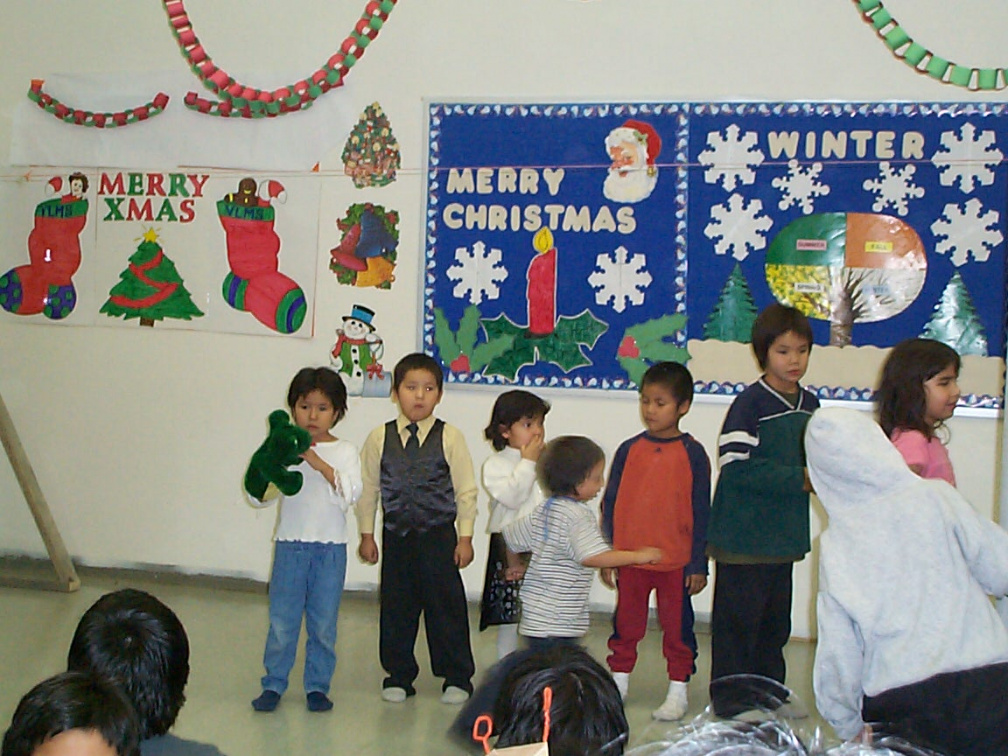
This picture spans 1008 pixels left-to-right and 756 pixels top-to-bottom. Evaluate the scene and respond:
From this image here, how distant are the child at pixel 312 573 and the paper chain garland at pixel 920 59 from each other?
77.5 inches

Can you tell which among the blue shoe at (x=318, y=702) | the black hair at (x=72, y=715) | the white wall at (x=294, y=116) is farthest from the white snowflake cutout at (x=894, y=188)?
the black hair at (x=72, y=715)

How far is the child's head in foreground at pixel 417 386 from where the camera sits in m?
3.26

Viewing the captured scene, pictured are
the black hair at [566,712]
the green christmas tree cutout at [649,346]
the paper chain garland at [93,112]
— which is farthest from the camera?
the paper chain garland at [93,112]

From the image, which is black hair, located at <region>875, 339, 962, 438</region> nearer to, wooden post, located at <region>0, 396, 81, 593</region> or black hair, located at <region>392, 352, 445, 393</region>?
black hair, located at <region>392, 352, 445, 393</region>

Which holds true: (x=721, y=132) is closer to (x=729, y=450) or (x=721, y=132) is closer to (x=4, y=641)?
(x=729, y=450)

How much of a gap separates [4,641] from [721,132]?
9.22 ft

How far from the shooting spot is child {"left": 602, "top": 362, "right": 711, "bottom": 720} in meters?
3.10

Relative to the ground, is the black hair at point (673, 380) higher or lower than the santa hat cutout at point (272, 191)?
lower

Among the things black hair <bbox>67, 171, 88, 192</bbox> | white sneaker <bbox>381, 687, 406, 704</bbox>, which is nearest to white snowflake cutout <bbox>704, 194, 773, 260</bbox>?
white sneaker <bbox>381, 687, 406, 704</bbox>

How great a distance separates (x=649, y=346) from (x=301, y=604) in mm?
1492

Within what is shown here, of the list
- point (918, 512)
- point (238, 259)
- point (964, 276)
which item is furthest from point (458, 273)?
point (918, 512)

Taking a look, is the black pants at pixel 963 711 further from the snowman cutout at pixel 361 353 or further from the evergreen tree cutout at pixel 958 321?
the snowman cutout at pixel 361 353

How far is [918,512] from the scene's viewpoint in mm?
1973

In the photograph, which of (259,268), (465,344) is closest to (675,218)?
(465,344)
